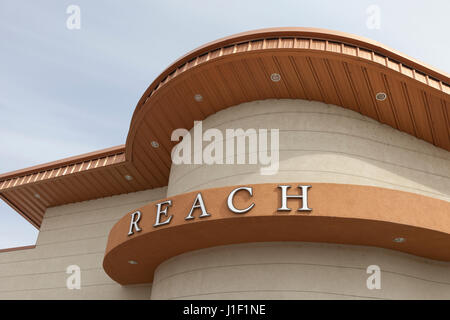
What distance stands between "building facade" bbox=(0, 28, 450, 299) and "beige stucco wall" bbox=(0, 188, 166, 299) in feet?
9.16

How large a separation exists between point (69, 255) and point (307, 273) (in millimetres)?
11505

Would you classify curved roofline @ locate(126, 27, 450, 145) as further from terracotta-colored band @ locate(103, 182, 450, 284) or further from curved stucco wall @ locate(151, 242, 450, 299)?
curved stucco wall @ locate(151, 242, 450, 299)

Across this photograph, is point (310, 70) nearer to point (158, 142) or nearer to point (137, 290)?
point (158, 142)

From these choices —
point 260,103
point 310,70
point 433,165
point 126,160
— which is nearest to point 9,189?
point 126,160

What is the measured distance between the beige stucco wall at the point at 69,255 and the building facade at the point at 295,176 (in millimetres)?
2793

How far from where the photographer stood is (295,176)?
34.4 feet

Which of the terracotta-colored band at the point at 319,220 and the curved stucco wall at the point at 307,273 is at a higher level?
the terracotta-colored band at the point at 319,220

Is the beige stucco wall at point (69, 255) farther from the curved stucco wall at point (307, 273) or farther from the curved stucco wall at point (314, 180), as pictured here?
the curved stucco wall at point (307, 273)

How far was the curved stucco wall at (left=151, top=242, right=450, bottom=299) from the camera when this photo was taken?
30.5 ft

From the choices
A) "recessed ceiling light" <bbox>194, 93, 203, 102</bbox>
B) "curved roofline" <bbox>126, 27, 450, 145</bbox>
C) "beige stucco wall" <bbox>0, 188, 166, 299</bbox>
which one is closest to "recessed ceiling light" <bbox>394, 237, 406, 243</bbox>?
"curved roofline" <bbox>126, 27, 450, 145</bbox>

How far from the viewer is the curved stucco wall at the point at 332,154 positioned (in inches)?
419

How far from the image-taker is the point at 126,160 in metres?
15.8

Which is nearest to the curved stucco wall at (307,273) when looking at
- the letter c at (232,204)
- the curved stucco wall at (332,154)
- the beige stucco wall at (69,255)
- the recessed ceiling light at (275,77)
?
the letter c at (232,204)

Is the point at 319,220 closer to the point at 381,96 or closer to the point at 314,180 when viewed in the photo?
the point at 314,180
